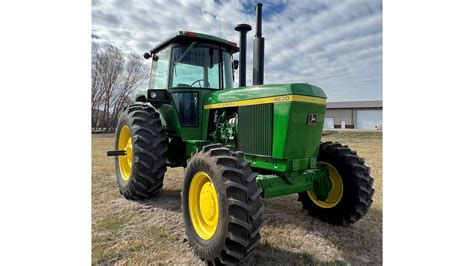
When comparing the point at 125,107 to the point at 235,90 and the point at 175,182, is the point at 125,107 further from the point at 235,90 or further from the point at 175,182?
the point at 235,90

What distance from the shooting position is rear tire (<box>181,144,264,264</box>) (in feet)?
6.03

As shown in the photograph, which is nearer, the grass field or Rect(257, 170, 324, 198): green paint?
the grass field

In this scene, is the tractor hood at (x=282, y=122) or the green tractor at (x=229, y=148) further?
the tractor hood at (x=282, y=122)

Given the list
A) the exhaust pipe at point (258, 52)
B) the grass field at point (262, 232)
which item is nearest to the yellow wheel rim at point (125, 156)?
the grass field at point (262, 232)

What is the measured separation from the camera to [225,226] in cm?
187

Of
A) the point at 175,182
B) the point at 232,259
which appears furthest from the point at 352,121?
the point at 175,182

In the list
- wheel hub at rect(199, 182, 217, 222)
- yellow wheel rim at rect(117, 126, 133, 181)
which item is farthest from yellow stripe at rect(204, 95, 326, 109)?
yellow wheel rim at rect(117, 126, 133, 181)

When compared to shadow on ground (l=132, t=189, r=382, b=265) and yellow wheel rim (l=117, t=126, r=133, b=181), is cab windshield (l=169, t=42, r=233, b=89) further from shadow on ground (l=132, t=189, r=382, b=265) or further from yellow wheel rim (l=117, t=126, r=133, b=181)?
shadow on ground (l=132, t=189, r=382, b=265)

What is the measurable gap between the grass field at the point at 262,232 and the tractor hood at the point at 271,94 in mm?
796

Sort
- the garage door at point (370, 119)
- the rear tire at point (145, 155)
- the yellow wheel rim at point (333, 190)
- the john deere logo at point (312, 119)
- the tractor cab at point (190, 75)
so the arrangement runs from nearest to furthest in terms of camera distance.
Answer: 1. the john deere logo at point (312, 119)
2. the garage door at point (370, 119)
3. the yellow wheel rim at point (333, 190)
4. the rear tire at point (145, 155)
5. the tractor cab at point (190, 75)

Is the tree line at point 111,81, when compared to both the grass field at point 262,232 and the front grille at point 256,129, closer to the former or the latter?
the grass field at point 262,232

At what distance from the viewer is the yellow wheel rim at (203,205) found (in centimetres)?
212

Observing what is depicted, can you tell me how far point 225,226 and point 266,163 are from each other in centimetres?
80

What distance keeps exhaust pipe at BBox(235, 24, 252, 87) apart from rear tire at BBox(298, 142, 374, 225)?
130cm
